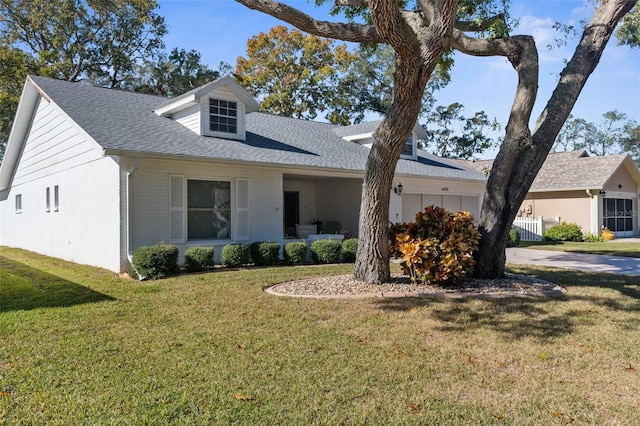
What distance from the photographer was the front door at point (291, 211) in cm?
1764

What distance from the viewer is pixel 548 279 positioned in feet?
31.1

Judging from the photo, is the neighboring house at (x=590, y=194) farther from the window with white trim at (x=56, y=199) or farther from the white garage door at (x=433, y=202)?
the window with white trim at (x=56, y=199)

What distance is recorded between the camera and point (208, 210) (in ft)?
39.4

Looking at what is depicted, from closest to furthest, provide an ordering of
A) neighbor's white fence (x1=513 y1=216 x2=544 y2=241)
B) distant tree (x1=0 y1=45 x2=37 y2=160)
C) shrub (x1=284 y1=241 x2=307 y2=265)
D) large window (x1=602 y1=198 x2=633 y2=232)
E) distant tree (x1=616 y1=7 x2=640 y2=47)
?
shrub (x1=284 y1=241 x2=307 y2=265) → distant tree (x1=616 y1=7 x2=640 y2=47) → neighbor's white fence (x1=513 y1=216 x2=544 y2=241) → distant tree (x1=0 y1=45 x2=37 y2=160) → large window (x1=602 y1=198 x2=633 y2=232)

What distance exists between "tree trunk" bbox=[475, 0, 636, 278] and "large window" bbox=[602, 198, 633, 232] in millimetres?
18368

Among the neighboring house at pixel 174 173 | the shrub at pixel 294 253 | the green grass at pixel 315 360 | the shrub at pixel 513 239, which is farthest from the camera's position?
the shrub at pixel 513 239

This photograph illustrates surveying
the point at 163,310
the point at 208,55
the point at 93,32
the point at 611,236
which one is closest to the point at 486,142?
the point at 611,236

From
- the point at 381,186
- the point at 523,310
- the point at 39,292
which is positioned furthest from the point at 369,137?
the point at 39,292

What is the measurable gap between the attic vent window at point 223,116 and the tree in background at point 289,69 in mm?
16602

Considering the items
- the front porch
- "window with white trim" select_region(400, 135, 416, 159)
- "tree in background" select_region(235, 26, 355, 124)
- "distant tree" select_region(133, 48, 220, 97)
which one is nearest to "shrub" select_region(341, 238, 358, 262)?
the front porch

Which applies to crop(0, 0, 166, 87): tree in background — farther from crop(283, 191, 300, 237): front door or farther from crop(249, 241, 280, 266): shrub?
crop(249, 241, 280, 266): shrub

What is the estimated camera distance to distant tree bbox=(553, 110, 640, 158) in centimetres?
5716

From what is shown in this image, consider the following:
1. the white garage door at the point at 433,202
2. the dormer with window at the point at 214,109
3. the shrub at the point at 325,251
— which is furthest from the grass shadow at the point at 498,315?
the white garage door at the point at 433,202

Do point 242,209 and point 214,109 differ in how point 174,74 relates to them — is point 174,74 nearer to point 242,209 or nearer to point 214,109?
point 214,109
